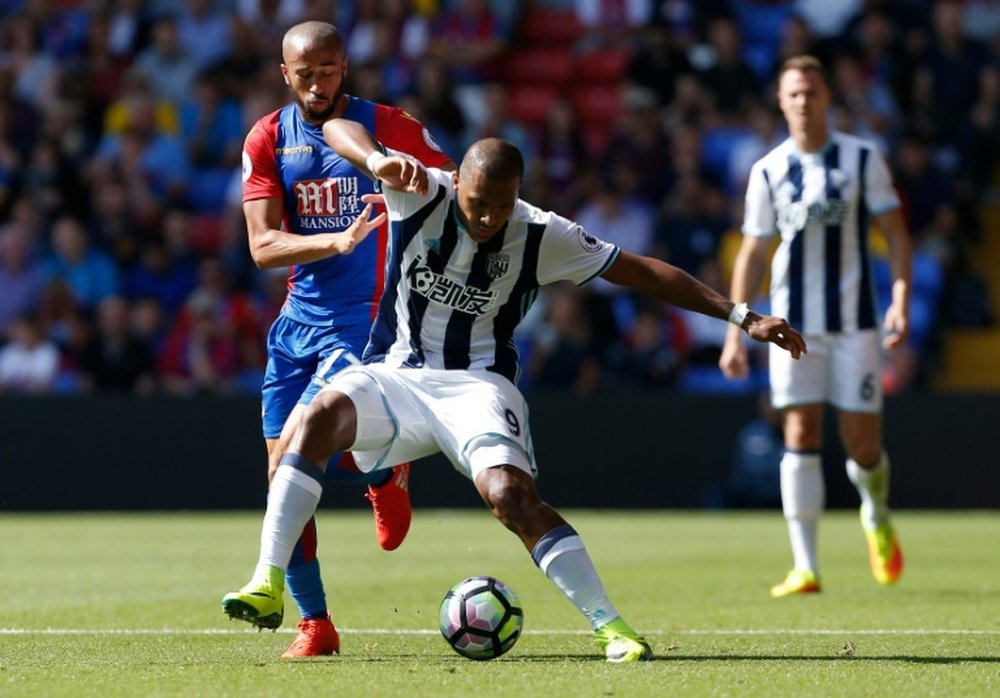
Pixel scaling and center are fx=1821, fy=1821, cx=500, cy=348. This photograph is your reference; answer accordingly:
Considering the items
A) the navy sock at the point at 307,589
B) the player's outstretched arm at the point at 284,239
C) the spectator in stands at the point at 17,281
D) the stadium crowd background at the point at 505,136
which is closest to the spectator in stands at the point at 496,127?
the stadium crowd background at the point at 505,136

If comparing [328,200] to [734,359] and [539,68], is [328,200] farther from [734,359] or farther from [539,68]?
[539,68]

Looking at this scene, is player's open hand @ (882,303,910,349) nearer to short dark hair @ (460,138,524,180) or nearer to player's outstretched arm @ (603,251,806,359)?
player's outstretched arm @ (603,251,806,359)

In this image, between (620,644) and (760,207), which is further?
(760,207)

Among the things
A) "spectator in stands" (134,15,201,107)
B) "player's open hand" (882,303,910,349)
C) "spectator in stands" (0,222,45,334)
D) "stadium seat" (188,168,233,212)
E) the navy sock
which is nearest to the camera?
the navy sock

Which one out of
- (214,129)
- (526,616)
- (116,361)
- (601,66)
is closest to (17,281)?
(116,361)

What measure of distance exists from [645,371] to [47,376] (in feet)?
18.1

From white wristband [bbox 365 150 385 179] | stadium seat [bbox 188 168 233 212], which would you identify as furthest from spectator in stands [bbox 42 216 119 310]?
white wristband [bbox 365 150 385 179]

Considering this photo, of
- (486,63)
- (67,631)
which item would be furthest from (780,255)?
(486,63)

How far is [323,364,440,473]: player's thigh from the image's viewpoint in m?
6.25

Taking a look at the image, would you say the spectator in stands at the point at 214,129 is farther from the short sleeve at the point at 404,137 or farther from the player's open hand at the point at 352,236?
the player's open hand at the point at 352,236

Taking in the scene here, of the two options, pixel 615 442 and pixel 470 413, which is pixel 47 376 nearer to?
pixel 615 442

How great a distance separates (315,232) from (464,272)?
2.68 feet

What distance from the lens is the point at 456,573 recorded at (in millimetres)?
10219

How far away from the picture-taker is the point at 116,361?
55.0 feet
